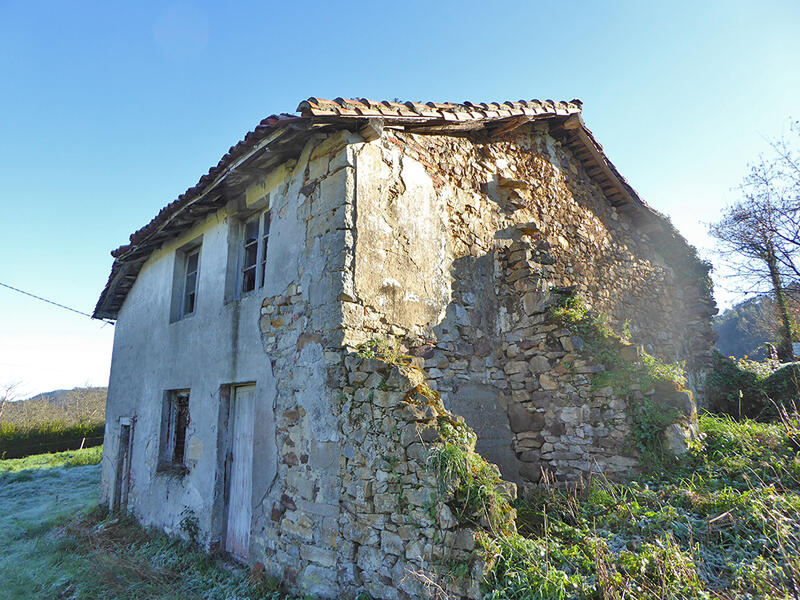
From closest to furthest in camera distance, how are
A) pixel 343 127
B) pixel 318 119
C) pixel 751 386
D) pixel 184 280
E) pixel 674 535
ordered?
pixel 674 535, pixel 318 119, pixel 343 127, pixel 184 280, pixel 751 386

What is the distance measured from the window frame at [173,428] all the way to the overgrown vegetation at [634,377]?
20.1ft

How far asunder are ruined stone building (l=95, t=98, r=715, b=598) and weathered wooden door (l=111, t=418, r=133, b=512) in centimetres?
22

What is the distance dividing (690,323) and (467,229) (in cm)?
660

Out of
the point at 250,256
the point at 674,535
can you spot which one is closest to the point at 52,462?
the point at 250,256

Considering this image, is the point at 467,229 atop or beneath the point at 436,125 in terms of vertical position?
beneath

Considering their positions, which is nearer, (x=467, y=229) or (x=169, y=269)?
(x=467, y=229)

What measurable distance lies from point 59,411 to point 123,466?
21.7 metres

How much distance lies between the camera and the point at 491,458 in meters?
5.45

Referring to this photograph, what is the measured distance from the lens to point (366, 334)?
15.4 ft

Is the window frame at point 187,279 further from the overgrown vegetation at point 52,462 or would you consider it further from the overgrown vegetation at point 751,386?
the overgrown vegetation at point 52,462

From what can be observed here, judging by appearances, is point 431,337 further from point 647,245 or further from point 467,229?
point 647,245

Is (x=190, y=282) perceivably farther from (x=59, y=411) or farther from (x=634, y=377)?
Result: (x=59, y=411)

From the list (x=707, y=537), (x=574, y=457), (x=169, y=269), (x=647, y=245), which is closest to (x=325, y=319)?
(x=574, y=457)

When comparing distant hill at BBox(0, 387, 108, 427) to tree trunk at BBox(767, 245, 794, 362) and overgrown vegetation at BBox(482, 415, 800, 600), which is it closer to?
overgrown vegetation at BBox(482, 415, 800, 600)
